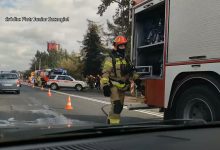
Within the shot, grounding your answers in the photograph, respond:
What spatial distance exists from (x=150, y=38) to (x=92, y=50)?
49240 millimetres

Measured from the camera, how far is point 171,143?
2.70 meters

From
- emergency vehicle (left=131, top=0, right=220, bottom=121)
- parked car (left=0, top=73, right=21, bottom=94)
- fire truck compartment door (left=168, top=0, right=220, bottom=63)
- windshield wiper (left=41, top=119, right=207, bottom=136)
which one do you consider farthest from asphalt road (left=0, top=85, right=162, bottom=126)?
parked car (left=0, top=73, right=21, bottom=94)

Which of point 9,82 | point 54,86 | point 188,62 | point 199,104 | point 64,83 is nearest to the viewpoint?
point 199,104

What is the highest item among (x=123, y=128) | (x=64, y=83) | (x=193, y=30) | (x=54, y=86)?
(x=193, y=30)

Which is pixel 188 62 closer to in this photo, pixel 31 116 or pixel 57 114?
pixel 31 116

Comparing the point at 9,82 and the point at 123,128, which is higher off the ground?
the point at 123,128

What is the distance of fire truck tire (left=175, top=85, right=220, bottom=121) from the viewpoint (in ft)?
22.1

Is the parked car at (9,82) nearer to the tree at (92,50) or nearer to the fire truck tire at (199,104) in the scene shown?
the fire truck tire at (199,104)

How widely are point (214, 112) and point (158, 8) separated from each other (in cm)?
308

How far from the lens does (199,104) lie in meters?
7.09

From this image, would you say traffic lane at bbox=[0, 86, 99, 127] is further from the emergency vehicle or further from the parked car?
the parked car

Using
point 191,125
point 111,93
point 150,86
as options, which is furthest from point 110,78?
point 191,125

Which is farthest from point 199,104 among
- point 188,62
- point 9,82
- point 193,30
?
point 9,82

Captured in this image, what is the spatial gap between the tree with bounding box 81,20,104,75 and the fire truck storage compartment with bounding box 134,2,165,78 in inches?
1825
